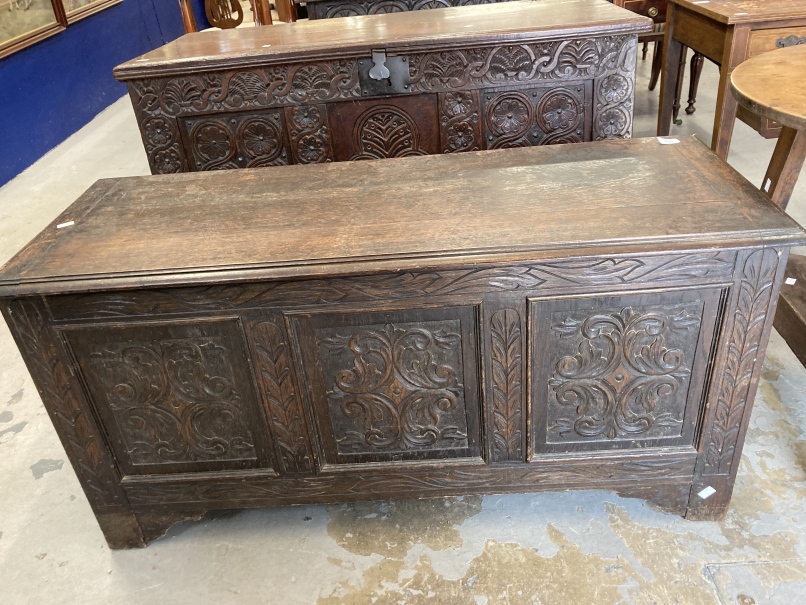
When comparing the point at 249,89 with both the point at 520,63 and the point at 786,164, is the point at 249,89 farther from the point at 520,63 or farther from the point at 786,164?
the point at 786,164

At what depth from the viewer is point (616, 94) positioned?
2119mm

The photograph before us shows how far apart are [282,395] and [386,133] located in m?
1.21

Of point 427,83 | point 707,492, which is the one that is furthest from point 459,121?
point 707,492

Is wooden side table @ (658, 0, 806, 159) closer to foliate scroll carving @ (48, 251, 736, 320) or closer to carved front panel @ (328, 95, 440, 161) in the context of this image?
carved front panel @ (328, 95, 440, 161)

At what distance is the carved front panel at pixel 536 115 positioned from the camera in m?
2.13

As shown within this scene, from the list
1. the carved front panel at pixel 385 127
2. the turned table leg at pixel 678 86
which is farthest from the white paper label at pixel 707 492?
the turned table leg at pixel 678 86

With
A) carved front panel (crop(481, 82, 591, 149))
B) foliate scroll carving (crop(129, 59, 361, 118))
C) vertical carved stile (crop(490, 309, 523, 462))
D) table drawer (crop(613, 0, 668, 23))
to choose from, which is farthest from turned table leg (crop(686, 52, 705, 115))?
vertical carved stile (crop(490, 309, 523, 462))

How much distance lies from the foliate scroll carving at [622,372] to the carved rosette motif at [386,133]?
120 centimetres

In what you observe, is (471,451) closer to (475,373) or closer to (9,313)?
(475,373)

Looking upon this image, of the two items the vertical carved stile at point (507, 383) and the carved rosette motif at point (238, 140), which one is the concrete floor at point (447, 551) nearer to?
the vertical carved stile at point (507, 383)

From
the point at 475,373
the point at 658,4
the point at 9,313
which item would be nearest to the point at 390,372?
the point at 475,373

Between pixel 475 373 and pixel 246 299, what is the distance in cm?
47

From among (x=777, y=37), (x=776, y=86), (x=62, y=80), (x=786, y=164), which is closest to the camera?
(x=776, y=86)

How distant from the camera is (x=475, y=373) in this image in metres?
1.30
